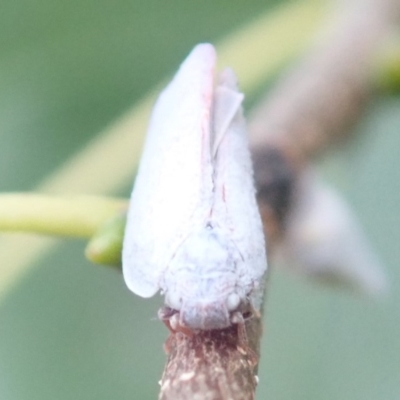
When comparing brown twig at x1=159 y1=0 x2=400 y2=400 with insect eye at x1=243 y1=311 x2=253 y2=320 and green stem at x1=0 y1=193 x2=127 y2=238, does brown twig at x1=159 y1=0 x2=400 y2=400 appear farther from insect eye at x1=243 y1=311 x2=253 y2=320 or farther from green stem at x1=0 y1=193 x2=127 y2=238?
green stem at x1=0 y1=193 x2=127 y2=238

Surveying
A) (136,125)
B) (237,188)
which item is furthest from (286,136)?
(136,125)

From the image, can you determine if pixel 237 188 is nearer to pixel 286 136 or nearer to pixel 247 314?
pixel 247 314

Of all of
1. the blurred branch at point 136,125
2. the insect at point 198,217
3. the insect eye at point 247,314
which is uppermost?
the blurred branch at point 136,125

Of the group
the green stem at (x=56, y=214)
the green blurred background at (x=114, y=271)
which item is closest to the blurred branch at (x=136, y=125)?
the green blurred background at (x=114, y=271)

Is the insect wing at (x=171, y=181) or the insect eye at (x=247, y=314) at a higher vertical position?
the insect wing at (x=171, y=181)

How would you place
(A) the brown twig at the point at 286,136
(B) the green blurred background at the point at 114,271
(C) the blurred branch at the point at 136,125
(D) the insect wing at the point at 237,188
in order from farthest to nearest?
(C) the blurred branch at the point at 136,125 < (B) the green blurred background at the point at 114,271 < (D) the insect wing at the point at 237,188 < (A) the brown twig at the point at 286,136

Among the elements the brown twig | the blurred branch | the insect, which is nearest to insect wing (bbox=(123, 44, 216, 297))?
the insect

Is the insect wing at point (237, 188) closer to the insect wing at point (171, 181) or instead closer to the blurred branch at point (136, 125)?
the insect wing at point (171, 181)
